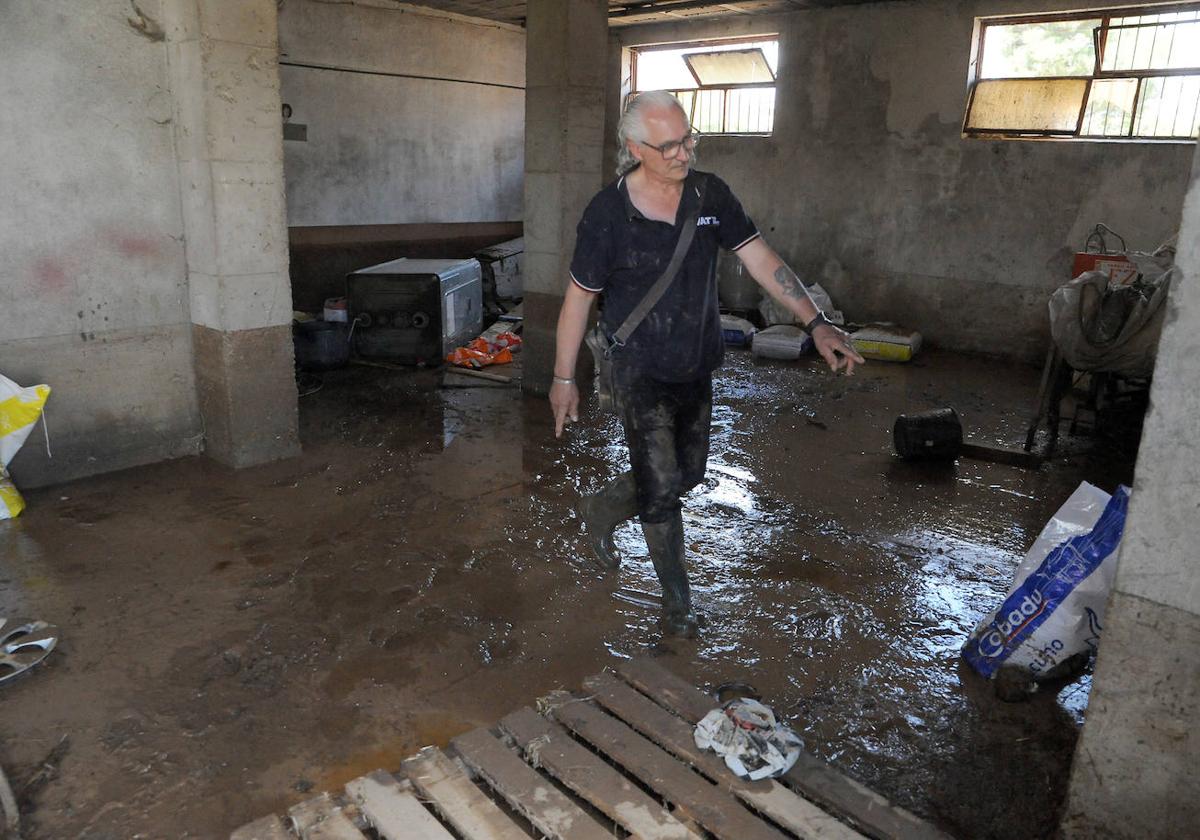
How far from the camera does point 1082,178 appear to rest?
8820mm

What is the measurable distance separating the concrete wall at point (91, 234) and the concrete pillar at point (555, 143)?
2.97m

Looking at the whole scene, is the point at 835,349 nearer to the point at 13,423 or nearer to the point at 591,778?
the point at 591,778

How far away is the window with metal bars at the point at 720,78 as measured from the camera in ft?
36.7

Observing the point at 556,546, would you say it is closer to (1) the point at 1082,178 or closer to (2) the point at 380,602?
(2) the point at 380,602

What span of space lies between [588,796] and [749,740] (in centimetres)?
50

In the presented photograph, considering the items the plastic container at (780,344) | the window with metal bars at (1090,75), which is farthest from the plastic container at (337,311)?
the window with metal bars at (1090,75)

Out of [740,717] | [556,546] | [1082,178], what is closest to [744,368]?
[1082,178]

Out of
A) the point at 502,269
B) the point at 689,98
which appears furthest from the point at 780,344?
the point at 689,98

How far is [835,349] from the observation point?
3.11 metres

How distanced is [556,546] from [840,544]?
152 cm

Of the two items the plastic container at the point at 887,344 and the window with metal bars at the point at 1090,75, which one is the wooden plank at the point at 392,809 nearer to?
the plastic container at the point at 887,344

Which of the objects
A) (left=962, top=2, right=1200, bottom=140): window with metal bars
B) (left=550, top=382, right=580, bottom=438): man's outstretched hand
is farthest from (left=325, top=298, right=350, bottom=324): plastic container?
(left=962, top=2, right=1200, bottom=140): window with metal bars

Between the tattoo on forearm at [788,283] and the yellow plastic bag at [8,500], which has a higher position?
the tattoo on forearm at [788,283]

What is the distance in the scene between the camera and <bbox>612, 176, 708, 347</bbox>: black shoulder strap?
3.16m
